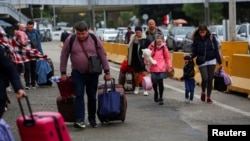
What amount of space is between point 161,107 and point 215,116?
1.63 m

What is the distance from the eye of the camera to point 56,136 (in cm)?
643

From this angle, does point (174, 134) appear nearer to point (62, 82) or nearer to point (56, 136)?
point (62, 82)

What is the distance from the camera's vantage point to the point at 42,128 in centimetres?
630

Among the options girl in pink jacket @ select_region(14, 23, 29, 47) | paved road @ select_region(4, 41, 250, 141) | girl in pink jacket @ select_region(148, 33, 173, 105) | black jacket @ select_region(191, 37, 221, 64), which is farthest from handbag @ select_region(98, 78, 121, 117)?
girl in pink jacket @ select_region(14, 23, 29, 47)

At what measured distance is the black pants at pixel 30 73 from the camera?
16.0m

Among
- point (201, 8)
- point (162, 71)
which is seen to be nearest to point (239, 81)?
point (162, 71)

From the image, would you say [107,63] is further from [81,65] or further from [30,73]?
[30,73]

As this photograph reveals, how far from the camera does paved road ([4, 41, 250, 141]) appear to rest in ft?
30.3

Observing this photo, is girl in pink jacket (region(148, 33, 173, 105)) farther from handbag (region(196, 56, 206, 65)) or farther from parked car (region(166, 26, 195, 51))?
parked car (region(166, 26, 195, 51))

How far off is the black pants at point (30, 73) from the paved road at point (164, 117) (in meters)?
0.96

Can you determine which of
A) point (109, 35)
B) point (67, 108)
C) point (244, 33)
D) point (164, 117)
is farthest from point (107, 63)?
point (109, 35)

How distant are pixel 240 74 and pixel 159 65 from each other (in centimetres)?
251

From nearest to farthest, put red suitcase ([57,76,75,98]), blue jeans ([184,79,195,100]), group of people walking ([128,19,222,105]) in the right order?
red suitcase ([57,76,75,98])
group of people walking ([128,19,222,105])
blue jeans ([184,79,195,100])

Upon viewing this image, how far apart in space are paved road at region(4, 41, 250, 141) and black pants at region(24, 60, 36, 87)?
37.9 inches
